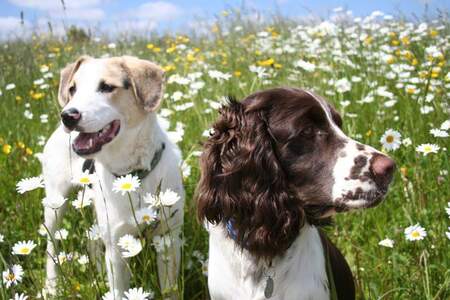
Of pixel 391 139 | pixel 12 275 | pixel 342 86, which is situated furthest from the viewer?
pixel 342 86

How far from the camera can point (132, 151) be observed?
3.38 metres

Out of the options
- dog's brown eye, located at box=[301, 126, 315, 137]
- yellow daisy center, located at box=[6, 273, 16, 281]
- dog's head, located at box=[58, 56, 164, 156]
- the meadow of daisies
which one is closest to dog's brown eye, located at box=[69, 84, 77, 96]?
dog's head, located at box=[58, 56, 164, 156]

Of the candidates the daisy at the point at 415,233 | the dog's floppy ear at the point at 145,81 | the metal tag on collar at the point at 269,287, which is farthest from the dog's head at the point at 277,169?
the dog's floppy ear at the point at 145,81

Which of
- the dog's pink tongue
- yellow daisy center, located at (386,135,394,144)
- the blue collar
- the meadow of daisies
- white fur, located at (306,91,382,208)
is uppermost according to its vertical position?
white fur, located at (306,91,382,208)

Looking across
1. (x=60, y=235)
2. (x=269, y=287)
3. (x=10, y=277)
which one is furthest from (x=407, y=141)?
(x=10, y=277)

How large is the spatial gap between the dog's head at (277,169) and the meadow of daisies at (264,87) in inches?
12.1

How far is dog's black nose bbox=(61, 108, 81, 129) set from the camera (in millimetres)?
3033

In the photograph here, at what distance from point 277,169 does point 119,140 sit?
1.41 meters

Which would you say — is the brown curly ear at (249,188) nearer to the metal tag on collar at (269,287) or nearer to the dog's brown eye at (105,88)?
the metal tag on collar at (269,287)

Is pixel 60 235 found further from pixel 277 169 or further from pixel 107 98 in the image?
pixel 107 98

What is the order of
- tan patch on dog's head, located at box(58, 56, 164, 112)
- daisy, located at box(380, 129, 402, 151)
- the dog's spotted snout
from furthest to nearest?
1. tan patch on dog's head, located at box(58, 56, 164, 112)
2. daisy, located at box(380, 129, 402, 151)
3. the dog's spotted snout

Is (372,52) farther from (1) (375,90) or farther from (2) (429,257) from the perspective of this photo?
(2) (429,257)

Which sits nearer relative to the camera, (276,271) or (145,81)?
(276,271)

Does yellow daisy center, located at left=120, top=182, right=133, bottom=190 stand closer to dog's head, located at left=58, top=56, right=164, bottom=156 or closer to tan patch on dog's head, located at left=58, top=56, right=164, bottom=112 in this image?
dog's head, located at left=58, top=56, right=164, bottom=156
